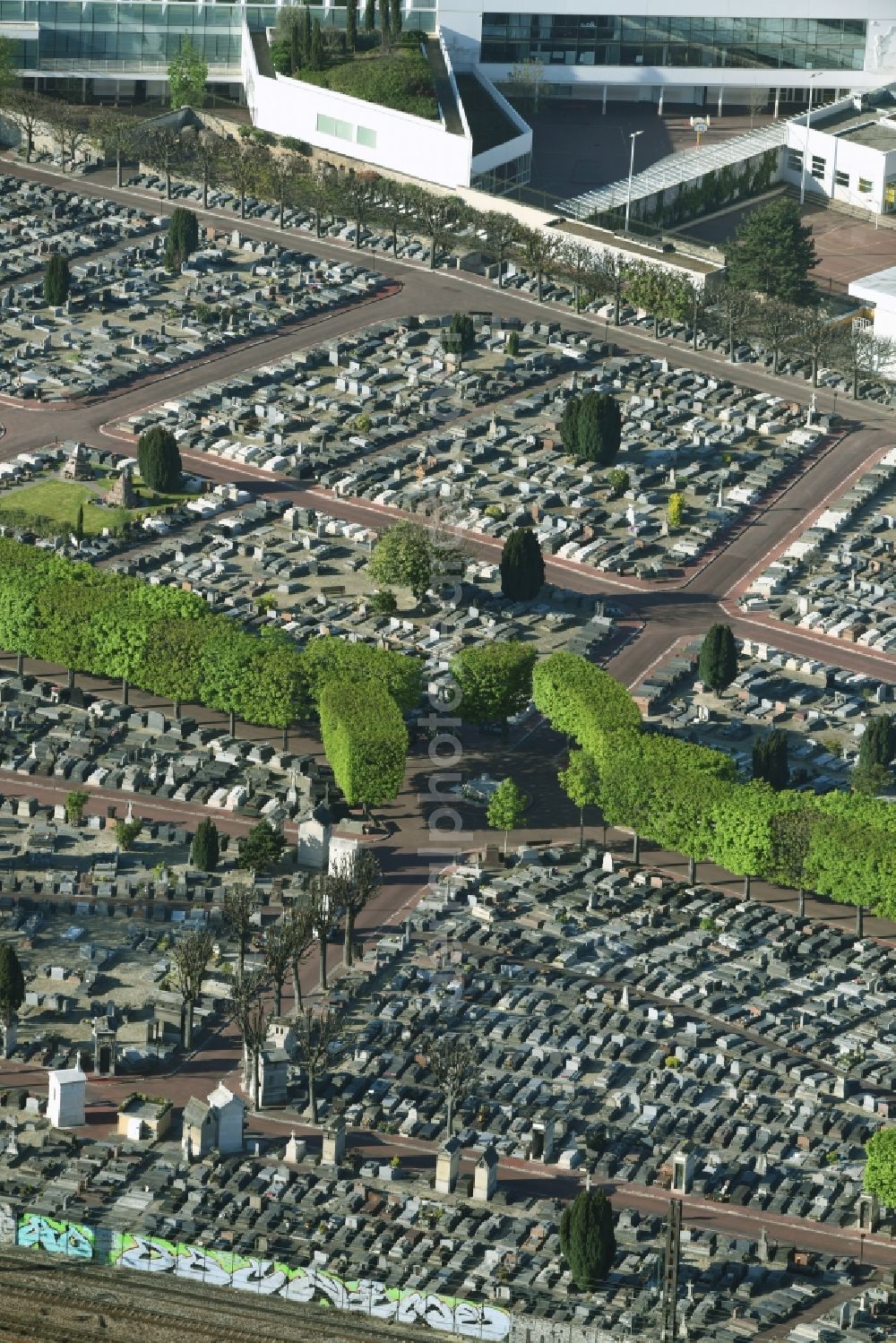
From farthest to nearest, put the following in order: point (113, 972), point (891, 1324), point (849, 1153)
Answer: point (113, 972) → point (849, 1153) → point (891, 1324)

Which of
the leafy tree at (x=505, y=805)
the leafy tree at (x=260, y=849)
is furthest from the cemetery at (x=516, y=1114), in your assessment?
the leafy tree at (x=260, y=849)

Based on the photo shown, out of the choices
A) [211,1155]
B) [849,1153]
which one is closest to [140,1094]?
[211,1155]

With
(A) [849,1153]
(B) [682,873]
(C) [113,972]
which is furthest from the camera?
(B) [682,873]

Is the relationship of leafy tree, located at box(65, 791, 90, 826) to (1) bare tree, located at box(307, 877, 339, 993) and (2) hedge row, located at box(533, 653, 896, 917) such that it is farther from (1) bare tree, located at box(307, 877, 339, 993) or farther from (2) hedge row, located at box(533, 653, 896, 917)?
(2) hedge row, located at box(533, 653, 896, 917)

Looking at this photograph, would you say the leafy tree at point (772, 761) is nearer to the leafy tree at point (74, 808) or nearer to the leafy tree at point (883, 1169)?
the leafy tree at point (74, 808)

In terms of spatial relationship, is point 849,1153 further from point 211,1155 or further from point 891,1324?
point 211,1155

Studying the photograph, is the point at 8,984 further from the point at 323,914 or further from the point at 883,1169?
the point at 883,1169

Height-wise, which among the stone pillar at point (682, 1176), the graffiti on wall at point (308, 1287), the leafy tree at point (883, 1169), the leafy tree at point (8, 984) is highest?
the leafy tree at point (8, 984)
